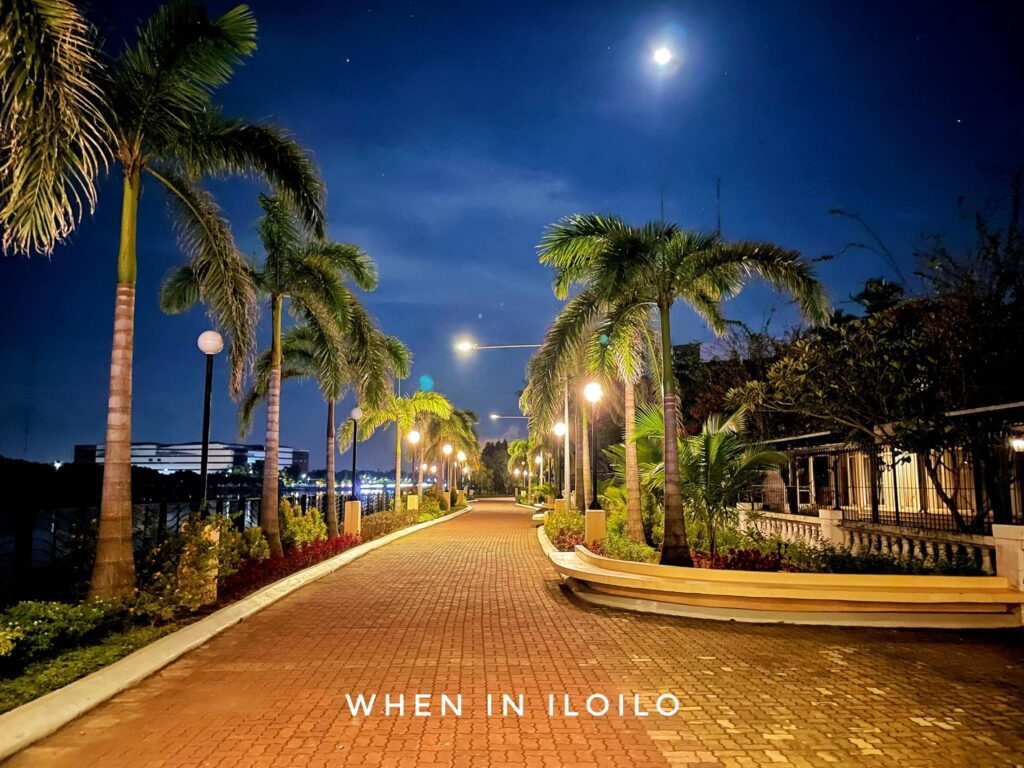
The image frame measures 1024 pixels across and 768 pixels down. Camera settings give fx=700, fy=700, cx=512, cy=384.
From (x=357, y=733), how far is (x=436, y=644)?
275 centimetres

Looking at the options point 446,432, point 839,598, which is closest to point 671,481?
point 839,598

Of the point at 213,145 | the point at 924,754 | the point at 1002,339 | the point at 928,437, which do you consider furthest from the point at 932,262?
the point at 213,145

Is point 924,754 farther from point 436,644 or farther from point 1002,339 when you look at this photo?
point 1002,339

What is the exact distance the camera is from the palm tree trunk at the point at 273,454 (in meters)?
14.1

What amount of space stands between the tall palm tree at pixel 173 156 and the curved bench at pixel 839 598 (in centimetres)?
689

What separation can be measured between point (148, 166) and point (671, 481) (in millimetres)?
9018

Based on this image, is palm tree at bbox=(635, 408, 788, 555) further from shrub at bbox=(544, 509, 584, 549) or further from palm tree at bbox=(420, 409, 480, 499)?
palm tree at bbox=(420, 409, 480, 499)

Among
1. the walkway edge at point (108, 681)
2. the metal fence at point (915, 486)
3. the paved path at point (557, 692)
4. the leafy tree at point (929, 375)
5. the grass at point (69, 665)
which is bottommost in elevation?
the paved path at point (557, 692)

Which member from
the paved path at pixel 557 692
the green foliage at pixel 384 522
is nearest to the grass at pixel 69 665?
the paved path at pixel 557 692

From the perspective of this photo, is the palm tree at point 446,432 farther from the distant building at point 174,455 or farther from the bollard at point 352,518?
the distant building at point 174,455

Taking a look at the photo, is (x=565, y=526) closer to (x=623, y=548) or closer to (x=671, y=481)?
(x=623, y=548)

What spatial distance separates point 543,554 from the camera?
17.1 m

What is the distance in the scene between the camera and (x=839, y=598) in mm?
8570


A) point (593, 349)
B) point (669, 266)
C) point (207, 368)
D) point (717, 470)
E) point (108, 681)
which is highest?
point (669, 266)
